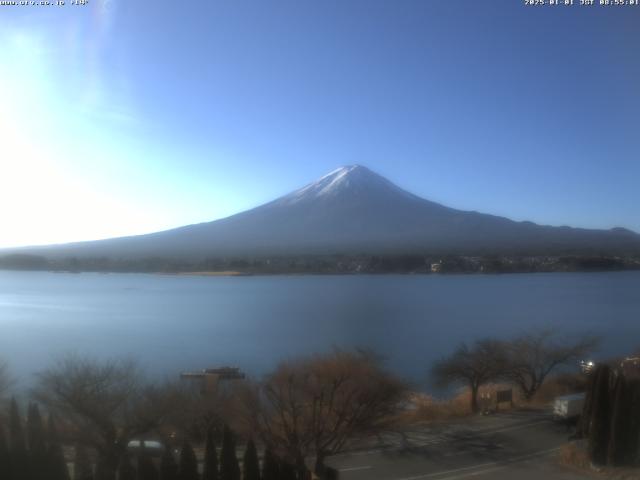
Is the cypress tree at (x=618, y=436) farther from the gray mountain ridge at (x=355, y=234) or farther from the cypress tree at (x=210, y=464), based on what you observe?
the gray mountain ridge at (x=355, y=234)

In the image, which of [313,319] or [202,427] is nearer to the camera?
[202,427]

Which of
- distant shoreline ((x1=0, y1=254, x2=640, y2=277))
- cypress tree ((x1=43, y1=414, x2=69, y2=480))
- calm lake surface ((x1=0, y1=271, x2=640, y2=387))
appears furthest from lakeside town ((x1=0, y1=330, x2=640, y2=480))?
distant shoreline ((x1=0, y1=254, x2=640, y2=277))

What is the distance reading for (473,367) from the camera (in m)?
9.44

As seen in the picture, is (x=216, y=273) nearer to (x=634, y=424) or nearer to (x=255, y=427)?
(x=255, y=427)

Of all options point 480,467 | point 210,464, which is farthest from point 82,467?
point 480,467

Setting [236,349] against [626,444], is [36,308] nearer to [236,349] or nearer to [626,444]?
[236,349]

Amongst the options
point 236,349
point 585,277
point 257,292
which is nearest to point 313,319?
point 236,349

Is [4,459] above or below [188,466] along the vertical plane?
above

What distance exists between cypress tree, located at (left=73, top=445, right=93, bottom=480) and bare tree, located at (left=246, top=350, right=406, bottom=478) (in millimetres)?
1548

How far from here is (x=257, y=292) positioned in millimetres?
21000

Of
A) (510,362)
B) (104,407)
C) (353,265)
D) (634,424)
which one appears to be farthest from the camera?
(353,265)

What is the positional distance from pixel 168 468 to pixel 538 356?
7784 mm

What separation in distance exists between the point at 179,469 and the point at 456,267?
20684 mm

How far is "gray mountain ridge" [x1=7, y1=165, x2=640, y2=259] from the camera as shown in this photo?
27797 millimetres
